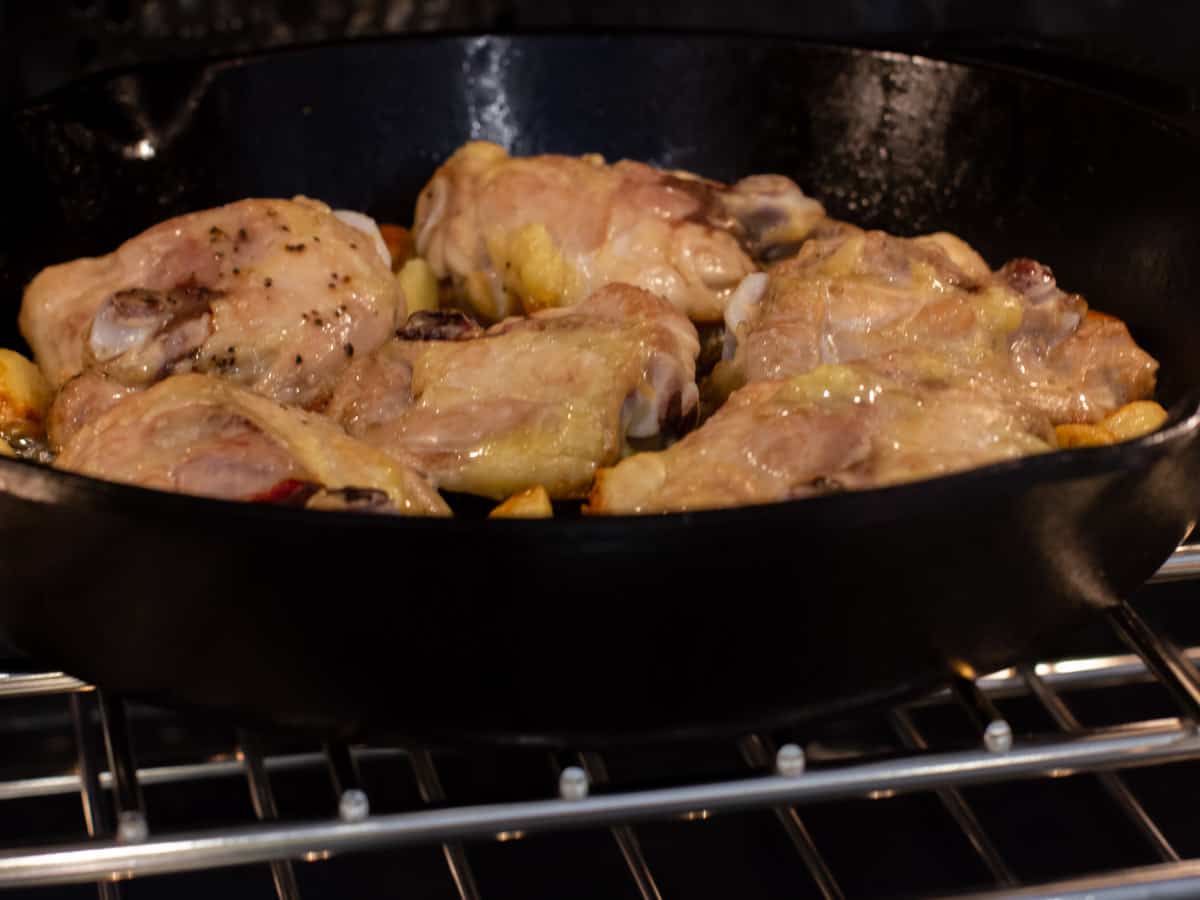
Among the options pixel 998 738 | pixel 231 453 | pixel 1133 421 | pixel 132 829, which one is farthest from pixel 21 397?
pixel 1133 421

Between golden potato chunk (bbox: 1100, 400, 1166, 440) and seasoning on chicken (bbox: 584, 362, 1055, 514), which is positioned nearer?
seasoning on chicken (bbox: 584, 362, 1055, 514)

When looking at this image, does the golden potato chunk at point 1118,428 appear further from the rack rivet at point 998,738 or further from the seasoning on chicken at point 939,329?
the rack rivet at point 998,738

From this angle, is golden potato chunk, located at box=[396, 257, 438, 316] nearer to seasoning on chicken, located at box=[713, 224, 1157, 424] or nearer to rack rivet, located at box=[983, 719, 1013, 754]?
seasoning on chicken, located at box=[713, 224, 1157, 424]

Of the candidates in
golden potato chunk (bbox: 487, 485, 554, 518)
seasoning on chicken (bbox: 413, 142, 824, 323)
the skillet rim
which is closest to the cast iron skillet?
the skillet rim

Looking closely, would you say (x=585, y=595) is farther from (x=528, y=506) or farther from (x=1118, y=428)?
(x=1118, y=428)

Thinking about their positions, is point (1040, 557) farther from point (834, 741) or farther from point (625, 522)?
point (834, 741)

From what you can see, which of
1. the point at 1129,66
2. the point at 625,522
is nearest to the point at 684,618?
the point at 625,522
